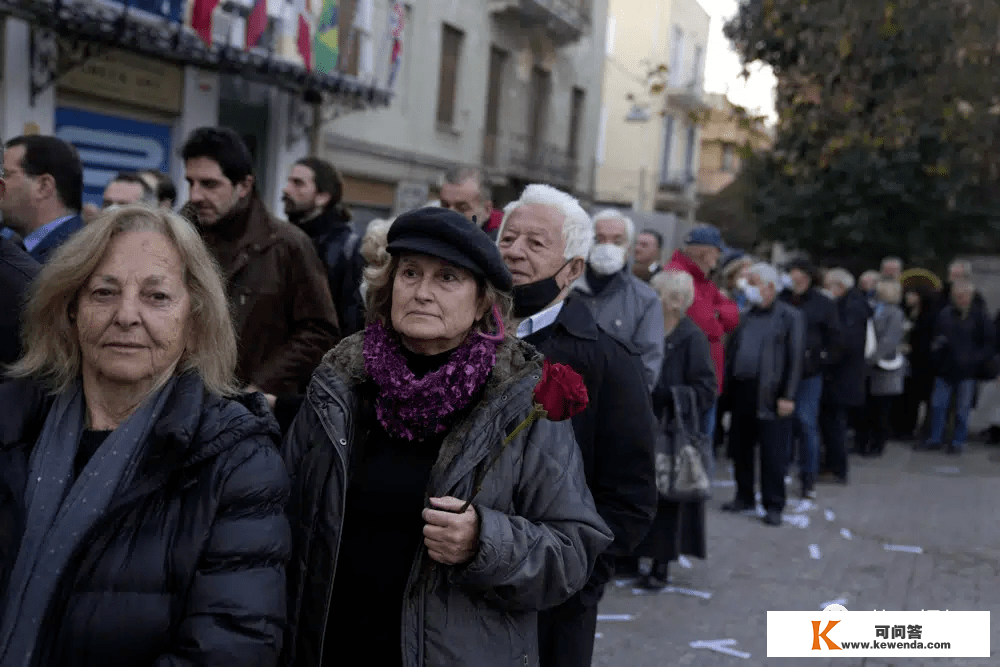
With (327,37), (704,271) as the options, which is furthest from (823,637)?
(327,37)

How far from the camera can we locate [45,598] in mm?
2066

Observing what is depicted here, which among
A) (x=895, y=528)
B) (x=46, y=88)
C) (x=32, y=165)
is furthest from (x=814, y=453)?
(x=46, y=88)

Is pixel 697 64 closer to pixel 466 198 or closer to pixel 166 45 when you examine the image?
pixel 166 45

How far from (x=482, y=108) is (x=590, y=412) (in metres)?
19.2

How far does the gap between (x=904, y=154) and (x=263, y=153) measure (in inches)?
400

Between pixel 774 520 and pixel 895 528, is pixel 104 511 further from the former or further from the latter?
pixel 895 528

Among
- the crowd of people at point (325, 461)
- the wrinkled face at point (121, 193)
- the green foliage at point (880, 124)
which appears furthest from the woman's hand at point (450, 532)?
the green foliage at point (880, 124)

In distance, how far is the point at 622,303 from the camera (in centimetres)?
554

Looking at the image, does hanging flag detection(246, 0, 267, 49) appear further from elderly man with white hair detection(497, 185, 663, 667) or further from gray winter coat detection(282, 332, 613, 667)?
gray winter coat detection(282, 332, 613, 667)

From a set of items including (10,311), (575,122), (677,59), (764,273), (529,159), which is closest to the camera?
(10,311)

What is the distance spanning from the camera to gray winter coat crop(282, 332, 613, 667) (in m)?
2.39

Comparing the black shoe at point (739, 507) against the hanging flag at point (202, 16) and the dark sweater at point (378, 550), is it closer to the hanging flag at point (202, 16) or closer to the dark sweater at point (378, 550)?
the dark sweater at point (378, 550)

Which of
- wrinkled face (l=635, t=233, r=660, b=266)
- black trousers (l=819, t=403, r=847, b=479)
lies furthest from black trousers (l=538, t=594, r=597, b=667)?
black trousers (l=819, t=403, r=847, b=479)

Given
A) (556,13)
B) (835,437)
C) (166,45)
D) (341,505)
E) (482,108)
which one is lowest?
(835,437)
